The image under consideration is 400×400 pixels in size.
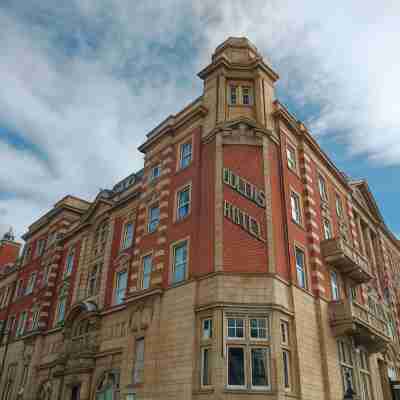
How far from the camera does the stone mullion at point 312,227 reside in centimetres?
2430

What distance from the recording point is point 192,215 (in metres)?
23.8

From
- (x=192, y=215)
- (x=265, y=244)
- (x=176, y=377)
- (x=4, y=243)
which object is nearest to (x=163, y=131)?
(x=192, y=215)

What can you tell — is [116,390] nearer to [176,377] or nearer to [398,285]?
[176,377]

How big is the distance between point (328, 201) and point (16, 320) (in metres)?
32.0

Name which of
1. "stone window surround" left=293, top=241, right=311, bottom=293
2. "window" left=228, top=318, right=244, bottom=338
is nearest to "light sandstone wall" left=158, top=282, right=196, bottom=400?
"window" left=228, top=318, right=244, bottom=338

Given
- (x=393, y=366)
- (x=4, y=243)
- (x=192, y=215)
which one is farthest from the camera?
(x=4, y=243)

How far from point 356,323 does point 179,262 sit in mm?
10291

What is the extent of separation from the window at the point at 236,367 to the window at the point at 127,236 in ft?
44.5

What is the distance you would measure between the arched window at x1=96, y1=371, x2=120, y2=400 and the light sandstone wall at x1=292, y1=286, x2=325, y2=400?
10642 mm

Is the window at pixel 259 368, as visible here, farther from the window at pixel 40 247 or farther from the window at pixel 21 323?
the window at pixel 40 247

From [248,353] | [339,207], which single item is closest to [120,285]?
[248,353]

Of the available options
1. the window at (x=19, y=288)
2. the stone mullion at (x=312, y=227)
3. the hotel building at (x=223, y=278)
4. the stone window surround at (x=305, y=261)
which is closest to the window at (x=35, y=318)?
the hotel building at (x=223, y=278)

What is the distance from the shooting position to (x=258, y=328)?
19.3 metres

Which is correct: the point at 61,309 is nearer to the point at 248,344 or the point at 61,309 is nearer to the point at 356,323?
the point at 248,344
